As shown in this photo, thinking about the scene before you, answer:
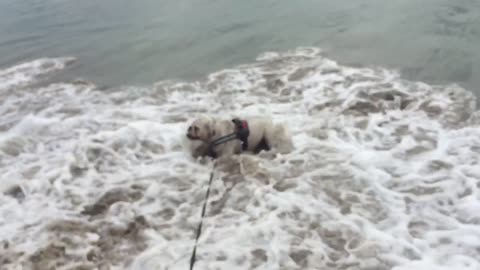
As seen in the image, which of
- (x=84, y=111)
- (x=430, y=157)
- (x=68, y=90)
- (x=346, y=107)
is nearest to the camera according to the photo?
(x=430, y=157)

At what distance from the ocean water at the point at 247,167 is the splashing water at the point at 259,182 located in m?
0.02

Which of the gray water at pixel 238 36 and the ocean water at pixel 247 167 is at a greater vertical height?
the gray water at pixel 238 36

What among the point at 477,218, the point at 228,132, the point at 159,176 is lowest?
the point at 477,218

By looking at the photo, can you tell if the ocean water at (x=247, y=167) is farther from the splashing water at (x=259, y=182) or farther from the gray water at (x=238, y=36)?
the gray water at (x=238, y=36)

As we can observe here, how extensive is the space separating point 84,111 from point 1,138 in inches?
68.2

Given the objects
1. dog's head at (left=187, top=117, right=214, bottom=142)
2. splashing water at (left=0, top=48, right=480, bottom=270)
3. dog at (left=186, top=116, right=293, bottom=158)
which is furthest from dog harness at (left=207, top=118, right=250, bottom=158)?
splashing water at (left=0, top=48, right=480, bottom=270)

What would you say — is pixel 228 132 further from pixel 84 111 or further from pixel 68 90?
pixel 68 90

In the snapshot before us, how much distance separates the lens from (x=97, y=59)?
13820 mm

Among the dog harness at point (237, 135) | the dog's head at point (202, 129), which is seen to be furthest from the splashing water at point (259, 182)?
the dog's head at point (202, 129)

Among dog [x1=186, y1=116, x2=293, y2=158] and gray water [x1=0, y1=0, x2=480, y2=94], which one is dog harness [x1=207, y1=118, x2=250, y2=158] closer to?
dog [x1=186, y1=116, x2=293, y2=158]

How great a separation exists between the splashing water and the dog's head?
0.50 meters

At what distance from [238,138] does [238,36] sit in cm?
791

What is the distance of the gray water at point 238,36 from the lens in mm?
11398

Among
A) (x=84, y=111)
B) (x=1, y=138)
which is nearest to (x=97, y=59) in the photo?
(x=84, y=111)
